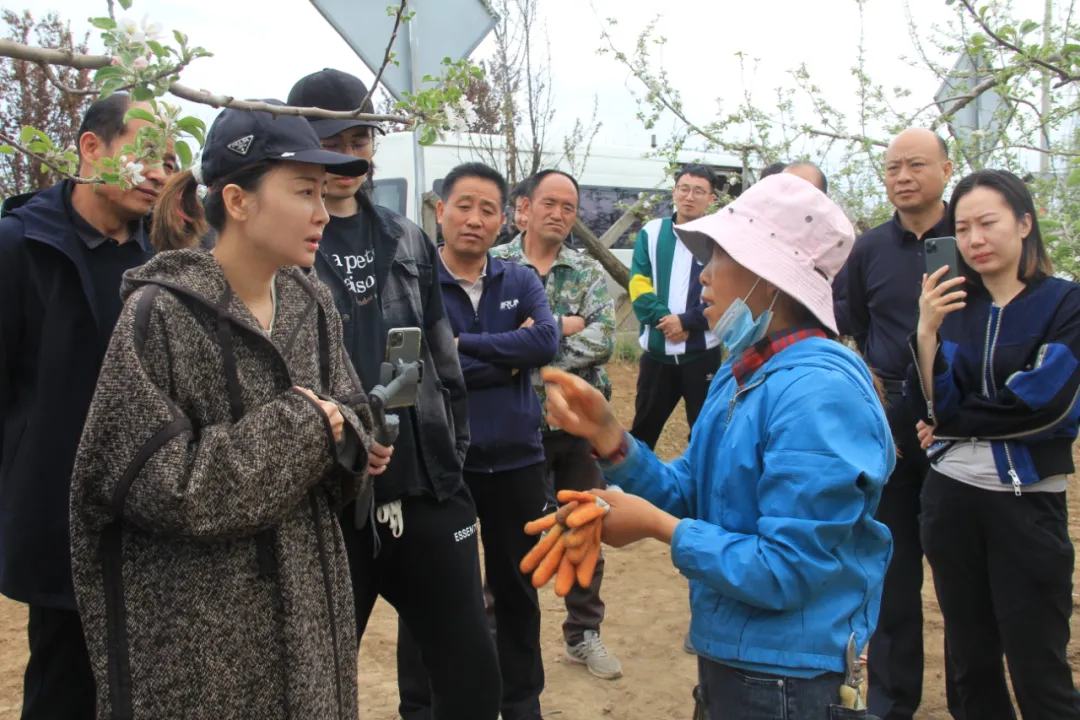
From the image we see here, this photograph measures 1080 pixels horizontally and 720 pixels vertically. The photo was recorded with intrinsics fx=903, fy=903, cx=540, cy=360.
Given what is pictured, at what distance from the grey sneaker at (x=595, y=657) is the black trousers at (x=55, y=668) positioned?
95.1 inches

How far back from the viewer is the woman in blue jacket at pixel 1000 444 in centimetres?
301

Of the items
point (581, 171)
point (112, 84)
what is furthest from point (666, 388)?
point (581, 171)

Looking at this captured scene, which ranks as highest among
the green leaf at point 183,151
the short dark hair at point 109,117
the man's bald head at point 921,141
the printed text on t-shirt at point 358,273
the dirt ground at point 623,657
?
the man's bald head at point 921,141

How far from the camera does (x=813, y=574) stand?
5.67 feet

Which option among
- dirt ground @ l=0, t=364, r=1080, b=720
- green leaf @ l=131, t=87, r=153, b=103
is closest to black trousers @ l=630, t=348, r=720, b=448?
dirt ground @ l=0, t=364, r=1080, b=720

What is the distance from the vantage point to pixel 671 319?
203 inches

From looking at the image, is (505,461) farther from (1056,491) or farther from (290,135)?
(1056,491)

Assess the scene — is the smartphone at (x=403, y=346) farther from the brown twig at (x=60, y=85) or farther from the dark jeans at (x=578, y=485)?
the dark jeans at (x=578, y=485)

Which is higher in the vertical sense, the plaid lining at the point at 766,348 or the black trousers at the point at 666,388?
the plaid lining at the point at 766,348

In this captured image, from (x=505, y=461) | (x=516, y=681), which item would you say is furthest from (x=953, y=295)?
(x=516, y=681)

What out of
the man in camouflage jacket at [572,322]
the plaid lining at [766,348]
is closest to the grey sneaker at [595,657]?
the man in camouflage jacket at [572,322]

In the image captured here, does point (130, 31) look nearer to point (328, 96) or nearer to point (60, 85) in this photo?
point (60, 85)

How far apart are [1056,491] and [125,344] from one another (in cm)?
295

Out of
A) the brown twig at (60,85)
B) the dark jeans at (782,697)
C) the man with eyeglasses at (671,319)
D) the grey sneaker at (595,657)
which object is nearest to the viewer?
Result: the brown twig at (60,85)
